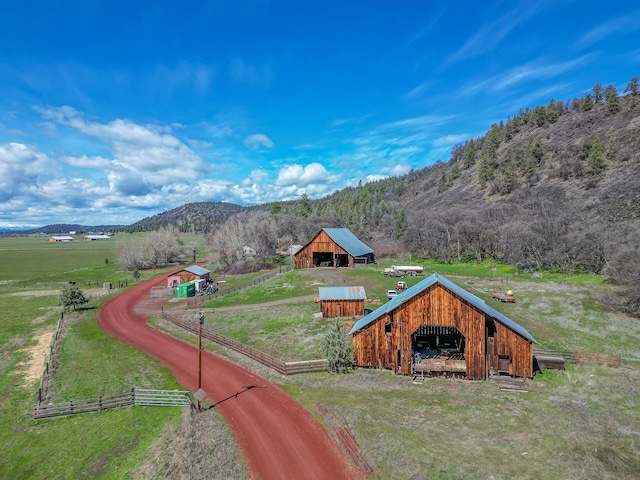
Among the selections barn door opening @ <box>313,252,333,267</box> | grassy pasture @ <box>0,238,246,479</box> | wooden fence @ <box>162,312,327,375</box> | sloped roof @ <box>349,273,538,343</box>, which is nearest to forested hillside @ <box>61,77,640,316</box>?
barn door opening @ <box>313,252,333,267</box>

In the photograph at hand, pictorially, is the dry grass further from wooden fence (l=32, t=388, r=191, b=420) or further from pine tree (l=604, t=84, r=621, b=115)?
pine tree (l=604, t=84, r=621, b=115)

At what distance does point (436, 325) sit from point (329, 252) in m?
45.5

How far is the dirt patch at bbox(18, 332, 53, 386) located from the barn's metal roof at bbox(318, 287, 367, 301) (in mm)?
28033

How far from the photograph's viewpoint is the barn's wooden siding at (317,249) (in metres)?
69.4

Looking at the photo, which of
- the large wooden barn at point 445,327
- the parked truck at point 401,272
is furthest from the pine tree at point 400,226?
the large wooden barn at point 445,327

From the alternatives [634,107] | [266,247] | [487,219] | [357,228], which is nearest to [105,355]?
[266,247]

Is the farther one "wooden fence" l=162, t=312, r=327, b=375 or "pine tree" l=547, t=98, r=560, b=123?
"pine tree" l=547, t=98, r=560, b=123

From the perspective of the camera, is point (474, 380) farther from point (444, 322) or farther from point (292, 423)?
point (292, 423)

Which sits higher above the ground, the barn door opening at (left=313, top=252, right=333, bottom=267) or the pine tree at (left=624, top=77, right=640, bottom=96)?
the pine tree at (left=624, top=77, right=640, bottom=96)

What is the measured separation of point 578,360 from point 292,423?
75.6 ft

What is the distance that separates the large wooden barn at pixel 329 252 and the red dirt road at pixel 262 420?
37641 mm

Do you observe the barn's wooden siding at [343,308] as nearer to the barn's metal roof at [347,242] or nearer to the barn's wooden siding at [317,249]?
the barn's metal roof at [347,242]

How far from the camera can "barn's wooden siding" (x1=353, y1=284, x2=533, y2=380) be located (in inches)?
966

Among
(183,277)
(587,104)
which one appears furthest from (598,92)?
(183,277)
